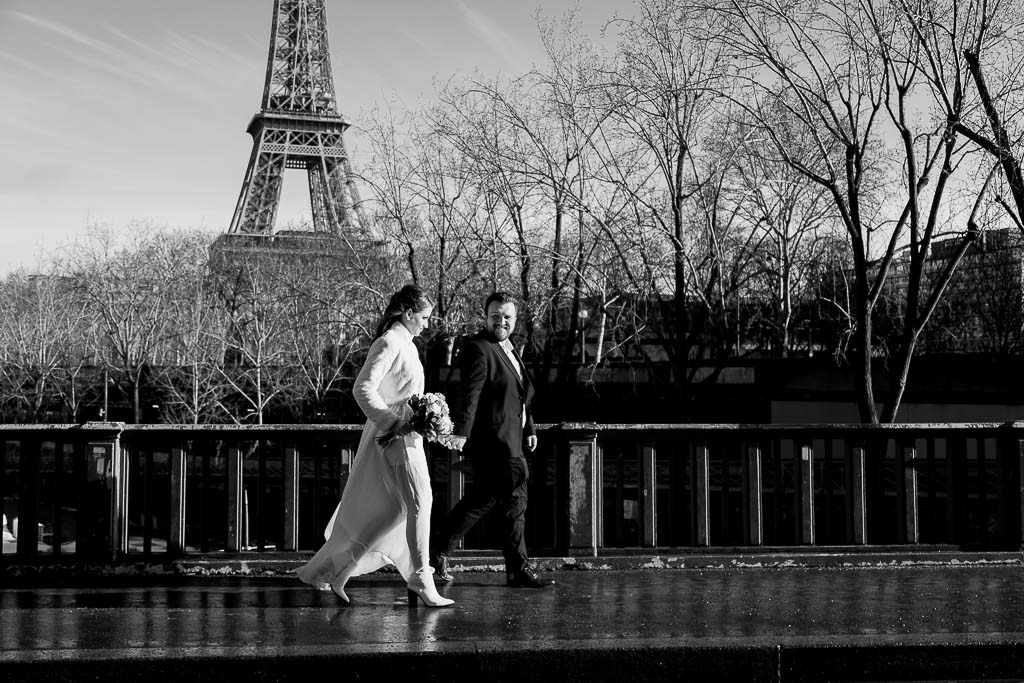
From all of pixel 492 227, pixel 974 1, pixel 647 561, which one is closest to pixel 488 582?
pixel 647 561

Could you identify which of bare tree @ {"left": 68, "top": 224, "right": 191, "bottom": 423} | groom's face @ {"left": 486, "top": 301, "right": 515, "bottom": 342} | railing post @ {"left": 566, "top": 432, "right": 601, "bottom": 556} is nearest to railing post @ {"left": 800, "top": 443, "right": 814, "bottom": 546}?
railing post @ {"left": 566, "top": 432, "right": 601, "bottom": 556}

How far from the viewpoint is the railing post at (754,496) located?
8727 millimetres

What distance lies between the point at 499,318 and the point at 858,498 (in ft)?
12.5

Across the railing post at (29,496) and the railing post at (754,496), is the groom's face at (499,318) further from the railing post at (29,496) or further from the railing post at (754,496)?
the railing post at (29,496)

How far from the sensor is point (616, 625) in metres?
6.13

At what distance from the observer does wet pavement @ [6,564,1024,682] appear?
17.6ft

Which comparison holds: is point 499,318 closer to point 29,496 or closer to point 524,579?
point 524,579

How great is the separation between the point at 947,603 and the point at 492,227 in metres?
17.1

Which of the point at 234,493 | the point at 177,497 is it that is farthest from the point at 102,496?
the point at 234,493

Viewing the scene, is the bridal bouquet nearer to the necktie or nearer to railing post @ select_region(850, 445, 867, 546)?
the necktie

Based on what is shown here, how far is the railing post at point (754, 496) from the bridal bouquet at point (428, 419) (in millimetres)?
3302

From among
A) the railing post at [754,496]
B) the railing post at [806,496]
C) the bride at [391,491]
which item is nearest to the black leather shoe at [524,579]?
the bride at [391,491]

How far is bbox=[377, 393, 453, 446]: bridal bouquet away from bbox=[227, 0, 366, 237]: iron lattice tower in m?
66.4

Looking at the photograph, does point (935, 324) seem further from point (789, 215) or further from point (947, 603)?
point (947, 603)
